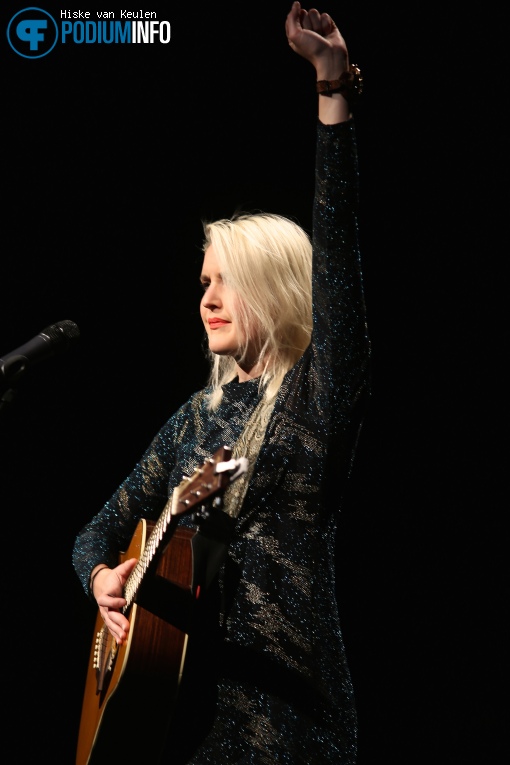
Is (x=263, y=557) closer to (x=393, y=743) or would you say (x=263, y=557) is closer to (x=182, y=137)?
(x=393, y=743)

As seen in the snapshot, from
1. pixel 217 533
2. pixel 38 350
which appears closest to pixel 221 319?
pixel 38 350

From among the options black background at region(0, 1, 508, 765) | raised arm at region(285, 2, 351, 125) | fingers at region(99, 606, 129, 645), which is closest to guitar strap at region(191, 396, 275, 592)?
fingers at region(99, 606, 129, 645)

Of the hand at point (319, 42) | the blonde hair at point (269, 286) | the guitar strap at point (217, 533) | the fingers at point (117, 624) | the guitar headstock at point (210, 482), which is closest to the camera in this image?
the guitar headstock at point (210, 482)

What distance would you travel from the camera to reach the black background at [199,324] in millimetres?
2760

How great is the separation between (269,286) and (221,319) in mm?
150

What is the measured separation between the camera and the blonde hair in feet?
6.33

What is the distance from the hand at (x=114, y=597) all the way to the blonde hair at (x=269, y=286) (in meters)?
0.48

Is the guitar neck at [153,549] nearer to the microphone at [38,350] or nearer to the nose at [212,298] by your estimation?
the microphone at [38,350]

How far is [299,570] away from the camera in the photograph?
1.64m

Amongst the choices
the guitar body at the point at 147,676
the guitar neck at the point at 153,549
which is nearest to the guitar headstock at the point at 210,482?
the guitar neck at the point at 153,549

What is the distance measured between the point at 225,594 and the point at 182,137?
2.05 m

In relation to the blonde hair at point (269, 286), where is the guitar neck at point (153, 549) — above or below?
below

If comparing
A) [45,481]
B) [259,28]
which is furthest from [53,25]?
[45,481]

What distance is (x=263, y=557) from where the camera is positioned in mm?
1654
